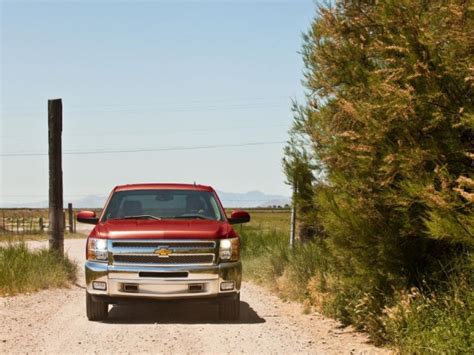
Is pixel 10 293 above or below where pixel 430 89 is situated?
below

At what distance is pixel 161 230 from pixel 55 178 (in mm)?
8385

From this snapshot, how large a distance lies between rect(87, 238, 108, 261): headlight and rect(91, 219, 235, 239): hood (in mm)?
86

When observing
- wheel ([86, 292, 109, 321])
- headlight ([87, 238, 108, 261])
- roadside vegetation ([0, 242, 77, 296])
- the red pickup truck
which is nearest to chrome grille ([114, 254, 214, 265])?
the red pickup truck

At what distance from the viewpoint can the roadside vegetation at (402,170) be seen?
6.83 metres

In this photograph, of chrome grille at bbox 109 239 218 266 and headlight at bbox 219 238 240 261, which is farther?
headlight at bbox 219 238 240 261

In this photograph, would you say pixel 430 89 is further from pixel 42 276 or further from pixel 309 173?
pixel 42 276

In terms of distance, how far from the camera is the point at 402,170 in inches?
290

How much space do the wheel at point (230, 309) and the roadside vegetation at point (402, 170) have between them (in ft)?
4.95

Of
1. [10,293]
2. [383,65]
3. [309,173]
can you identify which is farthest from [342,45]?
[10,293]

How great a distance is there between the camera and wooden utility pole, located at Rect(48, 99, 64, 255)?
56.9ft

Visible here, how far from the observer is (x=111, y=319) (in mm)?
10438

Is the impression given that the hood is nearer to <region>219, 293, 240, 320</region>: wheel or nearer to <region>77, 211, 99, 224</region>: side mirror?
<region>77, 211, 99, 224</region>: side mirror

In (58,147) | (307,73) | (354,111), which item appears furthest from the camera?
(58,147)

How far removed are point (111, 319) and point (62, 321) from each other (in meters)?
0.72
